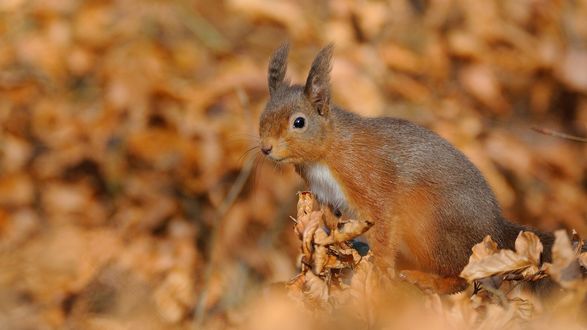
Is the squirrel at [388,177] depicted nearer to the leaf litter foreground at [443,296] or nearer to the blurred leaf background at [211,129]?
the leaf litter foreground at [443,296]

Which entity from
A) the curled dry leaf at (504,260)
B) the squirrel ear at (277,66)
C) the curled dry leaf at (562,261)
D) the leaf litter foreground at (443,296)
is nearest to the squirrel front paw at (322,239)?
the leaf litter foreground at (443,296)

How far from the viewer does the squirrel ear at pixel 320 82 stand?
2094mm

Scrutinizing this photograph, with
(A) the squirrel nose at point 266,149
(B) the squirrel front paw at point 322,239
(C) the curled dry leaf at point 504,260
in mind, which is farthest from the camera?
(A) the squirrel nose at point 266,149

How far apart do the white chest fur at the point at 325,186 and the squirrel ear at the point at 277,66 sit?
259 millimetres

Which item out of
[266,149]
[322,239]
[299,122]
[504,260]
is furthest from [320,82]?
[504,260]

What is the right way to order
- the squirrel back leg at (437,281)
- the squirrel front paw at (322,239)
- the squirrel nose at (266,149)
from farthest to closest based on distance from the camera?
the squirrel nose at (266,149)
the squirrel back leg at (437,281)
the squirrel front paw at (322,239)

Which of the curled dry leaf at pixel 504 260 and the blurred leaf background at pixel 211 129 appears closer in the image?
the curled dry leaf at pixel 504 260

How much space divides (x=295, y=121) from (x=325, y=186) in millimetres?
199

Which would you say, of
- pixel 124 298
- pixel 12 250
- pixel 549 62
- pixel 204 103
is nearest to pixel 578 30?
pixel 549 62

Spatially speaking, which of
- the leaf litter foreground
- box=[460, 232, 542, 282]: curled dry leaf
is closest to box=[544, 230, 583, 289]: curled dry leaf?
the leaf litter foreground

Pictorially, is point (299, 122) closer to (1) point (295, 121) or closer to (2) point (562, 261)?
(1) point (295, 121)

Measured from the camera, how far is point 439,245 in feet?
7.00

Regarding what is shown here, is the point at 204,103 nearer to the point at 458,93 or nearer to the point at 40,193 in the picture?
the point at 40,193

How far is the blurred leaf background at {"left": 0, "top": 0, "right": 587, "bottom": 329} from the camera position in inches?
173
